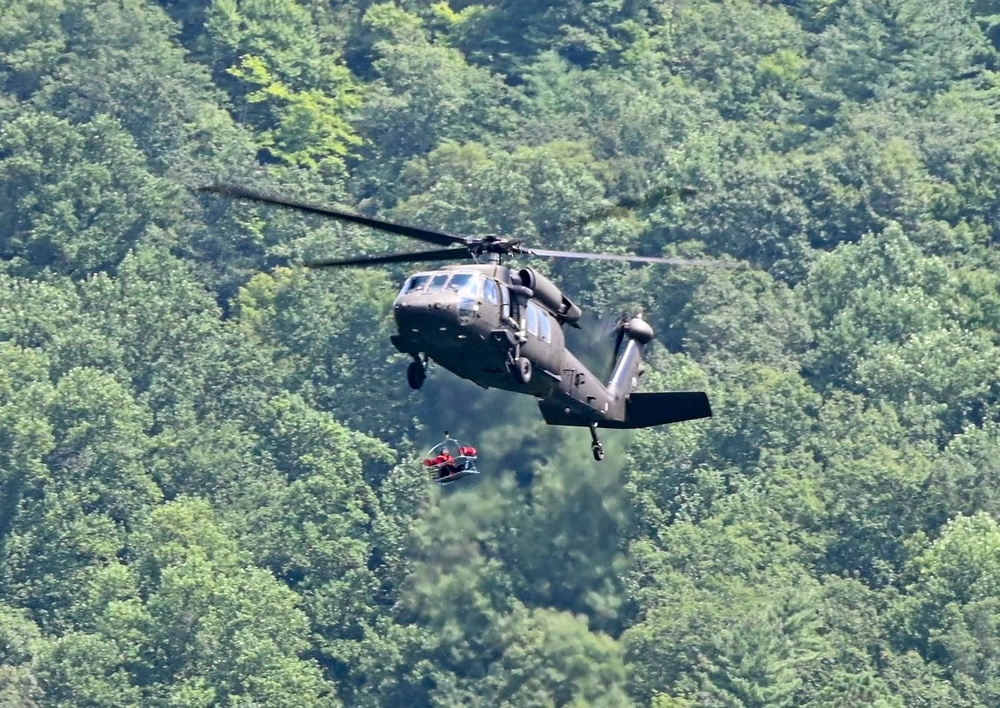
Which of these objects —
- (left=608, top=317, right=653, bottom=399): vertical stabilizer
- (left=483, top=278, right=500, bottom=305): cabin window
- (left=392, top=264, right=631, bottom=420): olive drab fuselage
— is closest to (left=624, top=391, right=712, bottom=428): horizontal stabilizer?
(left=608, top=317, right=653, bottom=399): vertical stabilizer

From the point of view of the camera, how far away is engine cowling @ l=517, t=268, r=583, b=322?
144 ft

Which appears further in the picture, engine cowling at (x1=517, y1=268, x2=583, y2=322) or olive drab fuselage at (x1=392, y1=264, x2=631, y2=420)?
engine cowling at (x1=517, y1=268, x2=583, y2=322)

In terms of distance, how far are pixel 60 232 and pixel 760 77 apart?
1192 inches

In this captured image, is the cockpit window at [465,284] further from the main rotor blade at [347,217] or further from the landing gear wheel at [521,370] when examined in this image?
the landing gear wheel at [521,370]

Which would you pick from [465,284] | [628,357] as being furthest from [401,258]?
[628,357]

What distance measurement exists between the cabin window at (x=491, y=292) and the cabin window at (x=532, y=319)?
1.12m

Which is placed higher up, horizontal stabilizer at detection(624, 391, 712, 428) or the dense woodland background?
horizontal stabilizer at detection(624, 391, 712, 428)

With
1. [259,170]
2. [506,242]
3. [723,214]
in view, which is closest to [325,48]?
[259,170]

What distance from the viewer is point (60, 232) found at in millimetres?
113688

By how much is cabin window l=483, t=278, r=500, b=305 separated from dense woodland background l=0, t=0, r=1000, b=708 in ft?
138

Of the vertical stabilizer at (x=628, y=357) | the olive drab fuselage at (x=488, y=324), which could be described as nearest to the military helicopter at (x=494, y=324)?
the olive drab fuselage at (x=488, y=324)

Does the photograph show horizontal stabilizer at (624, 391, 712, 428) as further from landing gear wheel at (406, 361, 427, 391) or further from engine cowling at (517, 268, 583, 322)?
landing gear wheel at (406, 361, 427, 391)

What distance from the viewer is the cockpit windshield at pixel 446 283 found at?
1668 inches

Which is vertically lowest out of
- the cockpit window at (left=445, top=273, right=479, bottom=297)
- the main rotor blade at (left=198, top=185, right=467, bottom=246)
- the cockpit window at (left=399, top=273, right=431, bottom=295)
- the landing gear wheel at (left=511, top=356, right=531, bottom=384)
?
the landing gear wheel at (left=511, top=356, right=531, bottom=384)
